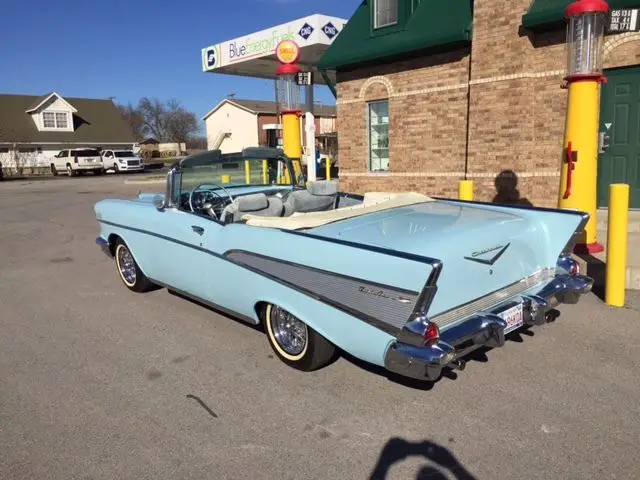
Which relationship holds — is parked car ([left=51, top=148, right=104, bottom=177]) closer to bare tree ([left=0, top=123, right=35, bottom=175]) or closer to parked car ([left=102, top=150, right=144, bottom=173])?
parked car ([left=102, top=150, right=144, bottom=173])

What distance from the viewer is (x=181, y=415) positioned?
10.7ft

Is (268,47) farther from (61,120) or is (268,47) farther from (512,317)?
(61,120)

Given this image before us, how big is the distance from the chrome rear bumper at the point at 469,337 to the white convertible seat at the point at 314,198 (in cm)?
216

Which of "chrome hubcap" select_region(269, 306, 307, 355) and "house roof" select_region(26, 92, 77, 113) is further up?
"house roof" select_region(26, 92, 77, 113)

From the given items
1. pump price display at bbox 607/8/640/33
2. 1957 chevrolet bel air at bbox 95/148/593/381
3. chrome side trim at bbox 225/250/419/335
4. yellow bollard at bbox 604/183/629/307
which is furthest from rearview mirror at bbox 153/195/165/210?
pump price display at bbox 607/8/640/33

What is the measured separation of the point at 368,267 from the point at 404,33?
8.72 meters

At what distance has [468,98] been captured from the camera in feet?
32.0

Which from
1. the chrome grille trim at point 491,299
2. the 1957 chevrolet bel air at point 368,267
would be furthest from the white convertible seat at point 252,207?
the chrome grille trim at point 491,299

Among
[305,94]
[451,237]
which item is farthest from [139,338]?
[305,94]

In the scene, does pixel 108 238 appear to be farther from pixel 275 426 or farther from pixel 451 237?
pixel 451 237

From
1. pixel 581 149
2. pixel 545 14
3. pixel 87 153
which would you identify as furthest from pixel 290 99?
pixel 87 153

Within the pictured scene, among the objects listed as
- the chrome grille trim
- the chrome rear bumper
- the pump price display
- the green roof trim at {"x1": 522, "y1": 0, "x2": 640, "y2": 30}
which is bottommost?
the chrome rear bumper

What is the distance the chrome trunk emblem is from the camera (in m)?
3.36

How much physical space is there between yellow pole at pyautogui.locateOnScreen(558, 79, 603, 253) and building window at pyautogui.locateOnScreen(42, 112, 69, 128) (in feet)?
163
